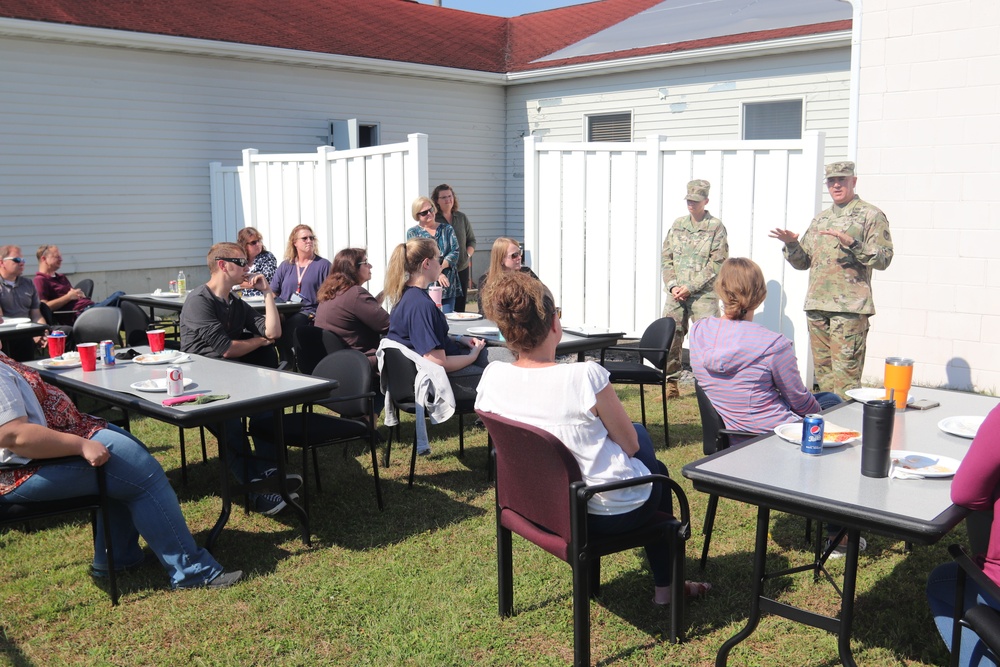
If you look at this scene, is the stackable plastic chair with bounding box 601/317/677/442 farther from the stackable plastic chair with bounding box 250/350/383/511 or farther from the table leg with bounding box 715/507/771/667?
the table leg with bounding box 715/507/771/667

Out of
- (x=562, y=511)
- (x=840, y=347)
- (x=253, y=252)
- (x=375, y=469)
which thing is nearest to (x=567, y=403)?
(x=562, y=511)

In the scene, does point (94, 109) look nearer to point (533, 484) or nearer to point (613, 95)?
point (613, 95)

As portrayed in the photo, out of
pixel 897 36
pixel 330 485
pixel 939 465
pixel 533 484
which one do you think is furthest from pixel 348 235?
pixel 939 465

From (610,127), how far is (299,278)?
7698mm

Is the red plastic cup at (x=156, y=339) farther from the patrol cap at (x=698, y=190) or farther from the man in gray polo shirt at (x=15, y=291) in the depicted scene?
the patrol cap at (x=698, y=190)

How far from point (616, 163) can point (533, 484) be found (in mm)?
5544

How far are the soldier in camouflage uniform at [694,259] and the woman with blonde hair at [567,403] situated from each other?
13.1ft

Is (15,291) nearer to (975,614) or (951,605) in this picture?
(951,605)

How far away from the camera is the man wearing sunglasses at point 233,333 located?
4773mm

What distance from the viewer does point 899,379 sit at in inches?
140

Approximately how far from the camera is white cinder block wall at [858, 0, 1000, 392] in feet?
22.9

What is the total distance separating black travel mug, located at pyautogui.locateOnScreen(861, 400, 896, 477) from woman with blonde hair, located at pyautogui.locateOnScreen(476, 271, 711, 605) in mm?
762

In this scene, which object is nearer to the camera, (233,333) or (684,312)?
(233,333)

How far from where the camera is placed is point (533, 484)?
3.08 metres
